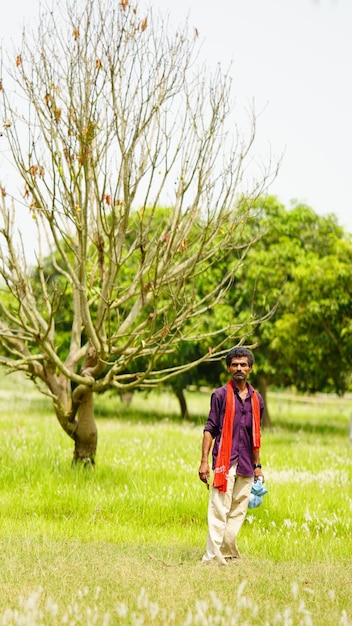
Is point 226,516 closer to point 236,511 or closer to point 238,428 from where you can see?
point 236,511

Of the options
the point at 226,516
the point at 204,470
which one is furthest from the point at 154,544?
the point at 204,470

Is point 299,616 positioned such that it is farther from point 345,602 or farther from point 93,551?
point 93,551

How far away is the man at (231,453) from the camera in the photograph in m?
6.93

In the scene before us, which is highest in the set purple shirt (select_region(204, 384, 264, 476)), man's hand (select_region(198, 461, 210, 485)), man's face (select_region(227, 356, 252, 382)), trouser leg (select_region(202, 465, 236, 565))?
man's face (select_region(227, 356, 252, 382))

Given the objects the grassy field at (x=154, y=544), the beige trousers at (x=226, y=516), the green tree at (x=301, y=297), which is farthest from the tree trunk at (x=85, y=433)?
the green tree at (x=301, y=297)

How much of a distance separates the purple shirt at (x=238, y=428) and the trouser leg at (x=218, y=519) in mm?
113

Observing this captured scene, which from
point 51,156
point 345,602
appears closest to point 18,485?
point 51,156

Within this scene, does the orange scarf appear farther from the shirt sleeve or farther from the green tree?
the green tree

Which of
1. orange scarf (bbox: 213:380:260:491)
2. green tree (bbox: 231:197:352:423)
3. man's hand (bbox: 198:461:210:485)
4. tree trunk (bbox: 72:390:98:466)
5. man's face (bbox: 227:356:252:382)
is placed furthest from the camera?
green tree (bbox: 231:197:352:423)

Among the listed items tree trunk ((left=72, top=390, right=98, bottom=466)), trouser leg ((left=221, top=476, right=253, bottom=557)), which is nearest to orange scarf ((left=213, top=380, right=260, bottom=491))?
trouser leg ((left=221, top=476, right=253, bottom=557))

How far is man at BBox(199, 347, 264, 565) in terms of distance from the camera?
6.93 meters

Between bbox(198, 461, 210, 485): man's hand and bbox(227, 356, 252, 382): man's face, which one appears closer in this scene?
bbox(198, 461, 210, 485): man's hand

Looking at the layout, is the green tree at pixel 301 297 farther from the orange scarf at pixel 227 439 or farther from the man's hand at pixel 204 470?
the man's hand at pixel 204 470

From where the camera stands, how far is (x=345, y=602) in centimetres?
569
